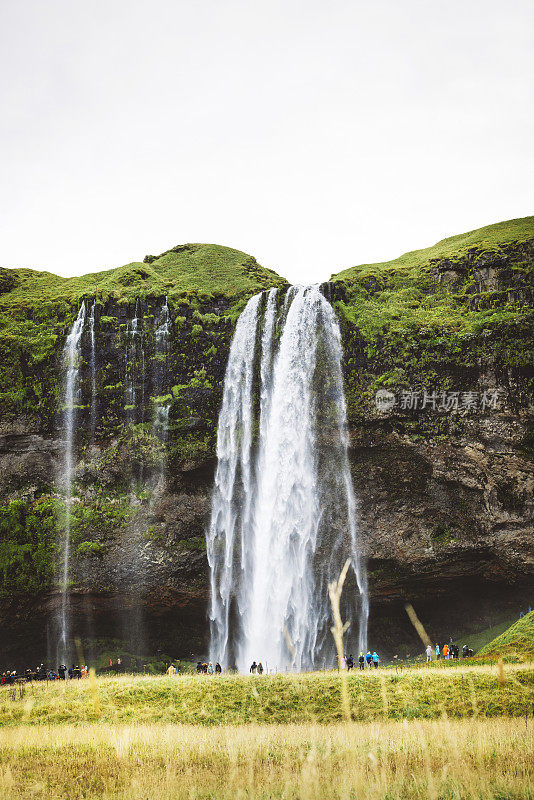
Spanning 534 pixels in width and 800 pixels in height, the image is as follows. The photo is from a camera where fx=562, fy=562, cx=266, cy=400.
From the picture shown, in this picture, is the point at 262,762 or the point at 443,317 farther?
the point at 443,317

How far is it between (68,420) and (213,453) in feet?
31.8

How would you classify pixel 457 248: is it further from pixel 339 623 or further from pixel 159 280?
pixel 339 623

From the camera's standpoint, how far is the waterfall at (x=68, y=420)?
32938mm

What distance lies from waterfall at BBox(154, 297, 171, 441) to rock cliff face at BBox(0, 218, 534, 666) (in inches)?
6.1

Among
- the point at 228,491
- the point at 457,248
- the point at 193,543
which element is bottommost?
the point at 193,543

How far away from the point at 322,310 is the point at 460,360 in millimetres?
8809

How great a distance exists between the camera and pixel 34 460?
34.7 meters

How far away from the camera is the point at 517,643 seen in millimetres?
22438

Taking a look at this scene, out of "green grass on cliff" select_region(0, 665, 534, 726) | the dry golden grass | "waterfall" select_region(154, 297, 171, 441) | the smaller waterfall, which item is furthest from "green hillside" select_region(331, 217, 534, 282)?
the dry golden grass

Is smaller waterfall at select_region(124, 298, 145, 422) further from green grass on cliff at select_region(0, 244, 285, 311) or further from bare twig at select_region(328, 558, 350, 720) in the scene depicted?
bare twig at select_region(328, 558, 350, 720)

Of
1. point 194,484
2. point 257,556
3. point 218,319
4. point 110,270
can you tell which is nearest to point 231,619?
point 257,556

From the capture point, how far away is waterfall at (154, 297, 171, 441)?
34438 millimetres

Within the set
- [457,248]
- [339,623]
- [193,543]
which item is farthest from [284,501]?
[339,623]

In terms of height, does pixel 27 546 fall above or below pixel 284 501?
below
